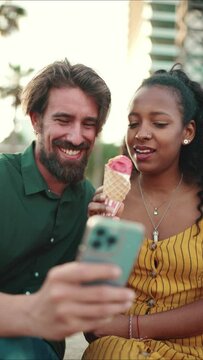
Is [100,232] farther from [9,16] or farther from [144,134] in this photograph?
[9,16]

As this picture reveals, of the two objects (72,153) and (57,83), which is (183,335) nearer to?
(72,153)

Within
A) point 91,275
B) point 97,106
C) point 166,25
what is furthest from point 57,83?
point 166,25

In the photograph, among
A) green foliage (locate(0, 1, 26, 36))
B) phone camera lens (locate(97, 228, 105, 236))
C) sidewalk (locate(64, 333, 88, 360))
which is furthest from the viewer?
green foliage (locate(0, 1, 26, 36))

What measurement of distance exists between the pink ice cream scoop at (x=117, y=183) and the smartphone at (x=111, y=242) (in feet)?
3.54

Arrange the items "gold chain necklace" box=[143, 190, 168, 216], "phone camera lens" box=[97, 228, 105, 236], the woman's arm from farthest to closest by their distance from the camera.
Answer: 1. "gold chain necklace" box=[143, 190, 168, 216]
2. the woman's arm
3. "phone camera lens" box=[97, 228, 105, 236]

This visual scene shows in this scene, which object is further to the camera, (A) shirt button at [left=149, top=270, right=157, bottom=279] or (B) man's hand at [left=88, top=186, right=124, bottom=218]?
(A) shirt button at [left=149, top=270, right=157, bottom=279]

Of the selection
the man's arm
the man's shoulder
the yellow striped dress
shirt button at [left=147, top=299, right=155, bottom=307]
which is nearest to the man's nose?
the man's shoulder

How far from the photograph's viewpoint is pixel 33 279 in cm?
349

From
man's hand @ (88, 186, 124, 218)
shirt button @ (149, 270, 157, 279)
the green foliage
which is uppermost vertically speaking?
the green foliage

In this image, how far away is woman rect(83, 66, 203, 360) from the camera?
3273 millimetres

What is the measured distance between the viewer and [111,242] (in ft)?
5.48

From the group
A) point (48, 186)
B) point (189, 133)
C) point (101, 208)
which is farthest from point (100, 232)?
point (189, 133)

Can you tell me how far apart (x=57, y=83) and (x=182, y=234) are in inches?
48.2

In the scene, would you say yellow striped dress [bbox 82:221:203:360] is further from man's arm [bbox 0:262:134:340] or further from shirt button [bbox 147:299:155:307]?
man's arm [bbox 0:262:134:340]
